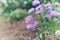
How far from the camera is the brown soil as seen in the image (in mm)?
3089

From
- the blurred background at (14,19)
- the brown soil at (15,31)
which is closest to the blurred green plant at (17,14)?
the blurred background at (14,19)

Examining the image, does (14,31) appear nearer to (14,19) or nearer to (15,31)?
(15,31)

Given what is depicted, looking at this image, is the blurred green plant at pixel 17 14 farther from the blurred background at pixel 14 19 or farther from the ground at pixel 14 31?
the ground at pixel 14 31

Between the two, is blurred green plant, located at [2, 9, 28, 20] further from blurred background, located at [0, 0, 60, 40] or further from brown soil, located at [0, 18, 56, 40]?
brown soil, located at [0, 18, 56, 40]

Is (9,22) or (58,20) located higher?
(9,22)

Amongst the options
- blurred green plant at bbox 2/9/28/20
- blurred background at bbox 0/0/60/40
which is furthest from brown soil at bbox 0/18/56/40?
blurred green plant at bbox 2/9/28/20

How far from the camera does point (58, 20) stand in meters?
3.05

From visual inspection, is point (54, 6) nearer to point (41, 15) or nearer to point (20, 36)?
point (41, 15)

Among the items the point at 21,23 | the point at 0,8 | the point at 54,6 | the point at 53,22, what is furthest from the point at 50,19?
the point at 0,8

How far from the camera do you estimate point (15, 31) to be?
3.34 metres

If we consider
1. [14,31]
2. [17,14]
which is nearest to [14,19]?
[17,14]

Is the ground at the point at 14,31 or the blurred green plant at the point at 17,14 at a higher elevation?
the blurred green plant at the point at 17,14

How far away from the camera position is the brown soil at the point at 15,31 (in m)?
3.09

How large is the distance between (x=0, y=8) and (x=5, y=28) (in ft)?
2.80
